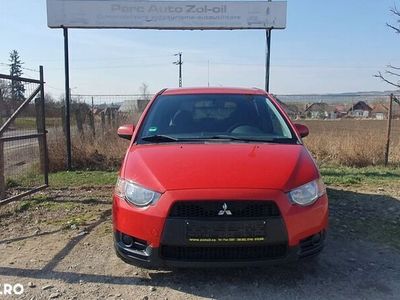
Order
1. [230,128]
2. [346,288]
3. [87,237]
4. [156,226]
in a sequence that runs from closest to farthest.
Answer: [156,226] < [346,288] < [230,128] < [87,237]

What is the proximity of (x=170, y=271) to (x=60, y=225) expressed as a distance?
7.56 feet

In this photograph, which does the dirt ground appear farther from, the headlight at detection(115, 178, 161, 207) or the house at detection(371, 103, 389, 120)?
the house at detection(371, 103, 389, 120)

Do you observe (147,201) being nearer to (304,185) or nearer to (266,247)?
(266,247)

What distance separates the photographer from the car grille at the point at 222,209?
3.44 m

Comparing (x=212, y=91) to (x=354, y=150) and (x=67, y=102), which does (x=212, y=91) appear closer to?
(x=67, y=102)

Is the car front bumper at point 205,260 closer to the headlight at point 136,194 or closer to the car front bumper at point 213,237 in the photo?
the car front bumper at point 213,237

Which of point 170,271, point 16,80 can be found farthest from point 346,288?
point 16,80

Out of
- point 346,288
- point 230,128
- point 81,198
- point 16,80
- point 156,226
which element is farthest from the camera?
point 81,198

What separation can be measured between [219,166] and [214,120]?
4.09 ft

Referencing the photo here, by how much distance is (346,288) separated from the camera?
3752mm

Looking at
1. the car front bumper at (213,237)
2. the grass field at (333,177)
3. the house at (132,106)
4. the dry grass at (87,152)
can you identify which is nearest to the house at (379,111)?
the house at (132,106)

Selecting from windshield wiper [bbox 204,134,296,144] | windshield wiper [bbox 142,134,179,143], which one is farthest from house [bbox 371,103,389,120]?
windshield wiper [bbox 142,134,179,143]

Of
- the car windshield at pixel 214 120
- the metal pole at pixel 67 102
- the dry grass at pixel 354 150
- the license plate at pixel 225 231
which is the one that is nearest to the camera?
the license plate at pixel 225 231

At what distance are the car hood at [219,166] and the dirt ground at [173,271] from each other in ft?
2.95
